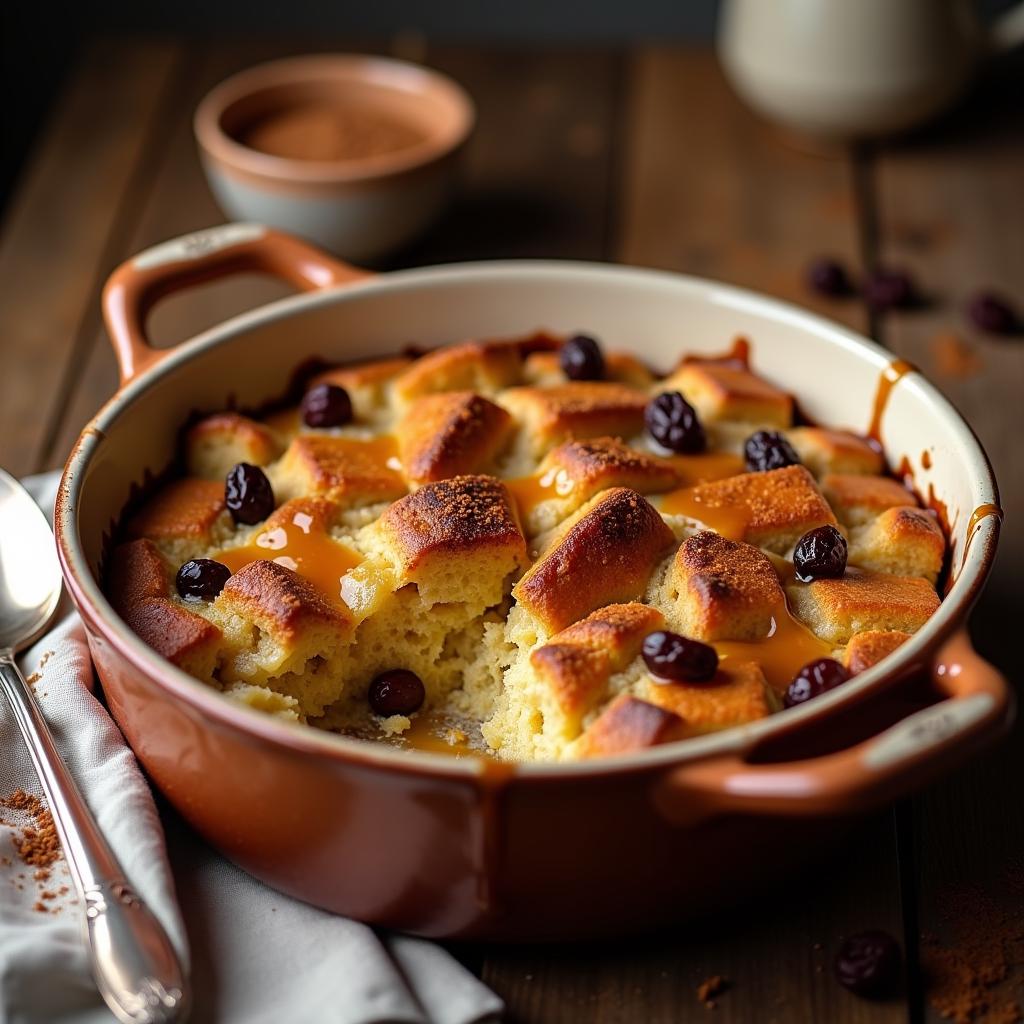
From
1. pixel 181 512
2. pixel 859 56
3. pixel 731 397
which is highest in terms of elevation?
pixel 859 56

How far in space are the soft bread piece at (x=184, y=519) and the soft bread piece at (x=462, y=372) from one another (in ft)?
1.30

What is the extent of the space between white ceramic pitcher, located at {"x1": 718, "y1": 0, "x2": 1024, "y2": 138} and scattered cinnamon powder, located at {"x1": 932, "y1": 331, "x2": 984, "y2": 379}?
82 centimetres

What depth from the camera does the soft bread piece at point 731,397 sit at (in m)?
2.53

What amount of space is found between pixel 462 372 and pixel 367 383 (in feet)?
0.57

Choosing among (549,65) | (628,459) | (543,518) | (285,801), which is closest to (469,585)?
(543,518)

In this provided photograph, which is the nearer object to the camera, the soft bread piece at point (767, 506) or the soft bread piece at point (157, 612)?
the soft bread piece at point (157, 612)

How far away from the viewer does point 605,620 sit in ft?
6.57

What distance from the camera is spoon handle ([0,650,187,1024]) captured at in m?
1.68

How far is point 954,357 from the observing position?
10.7 feet

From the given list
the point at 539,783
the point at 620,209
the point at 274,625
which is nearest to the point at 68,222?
the point at 620,209

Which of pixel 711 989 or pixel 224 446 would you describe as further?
pixel 224 446

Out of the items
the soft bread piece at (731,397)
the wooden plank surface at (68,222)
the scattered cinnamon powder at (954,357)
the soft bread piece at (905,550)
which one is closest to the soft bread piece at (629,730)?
the soft bread piece at (905,550)

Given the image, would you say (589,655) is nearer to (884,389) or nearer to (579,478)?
(579,478)

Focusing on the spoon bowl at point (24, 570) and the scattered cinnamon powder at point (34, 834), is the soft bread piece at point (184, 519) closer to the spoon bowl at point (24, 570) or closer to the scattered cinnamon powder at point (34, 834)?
the spoon bowl at point (24, 570)
